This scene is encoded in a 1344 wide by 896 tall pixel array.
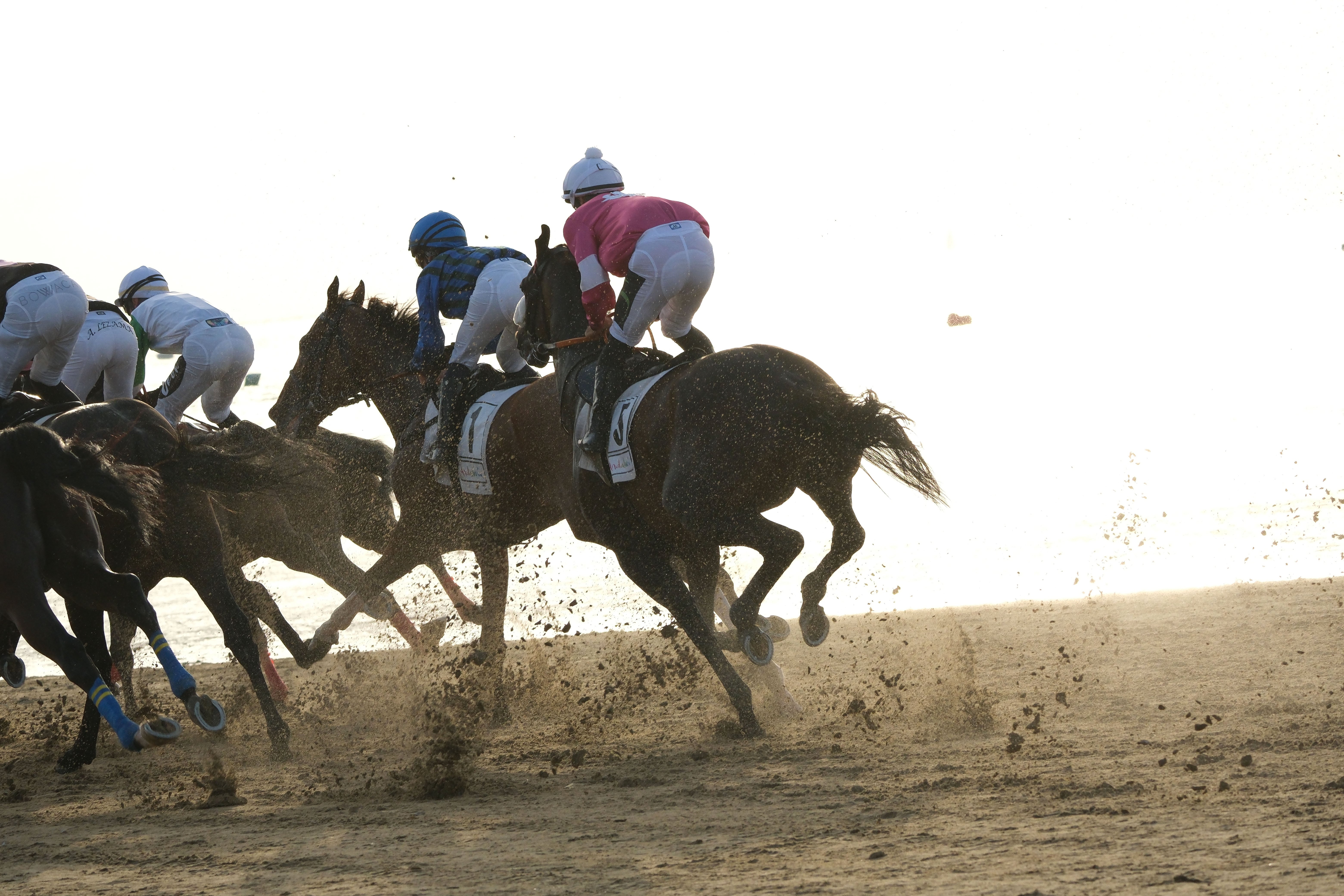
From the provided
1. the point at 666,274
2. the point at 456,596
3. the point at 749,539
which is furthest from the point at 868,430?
the point at 456,596

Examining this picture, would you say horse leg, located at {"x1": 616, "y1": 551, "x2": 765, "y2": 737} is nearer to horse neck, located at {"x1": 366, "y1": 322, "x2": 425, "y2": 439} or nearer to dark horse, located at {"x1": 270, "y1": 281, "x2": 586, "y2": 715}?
dark horse, located at {"x1": 270, "y1": 281, "x2": 586, "y2": 715}

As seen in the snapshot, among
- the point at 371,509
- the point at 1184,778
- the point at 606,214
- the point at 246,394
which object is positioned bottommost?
the point at 1184,778

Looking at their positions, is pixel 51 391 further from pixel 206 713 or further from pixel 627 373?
pixel 627 373

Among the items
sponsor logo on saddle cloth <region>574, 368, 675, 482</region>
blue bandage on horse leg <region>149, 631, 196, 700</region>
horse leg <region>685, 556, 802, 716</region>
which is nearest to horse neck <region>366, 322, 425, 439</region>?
sponsor logo on saddle cloth <region>574, 368, 675, 482</region>

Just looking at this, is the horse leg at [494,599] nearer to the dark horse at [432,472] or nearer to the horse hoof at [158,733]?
the dark horse at [432,472]

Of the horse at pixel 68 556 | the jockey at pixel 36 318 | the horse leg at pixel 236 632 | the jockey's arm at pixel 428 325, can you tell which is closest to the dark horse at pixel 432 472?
the jockey's arm at pixel 428 325

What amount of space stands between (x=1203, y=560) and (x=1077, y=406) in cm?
1473

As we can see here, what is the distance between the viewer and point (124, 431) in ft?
20.6

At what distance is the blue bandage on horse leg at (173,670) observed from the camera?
216 inches

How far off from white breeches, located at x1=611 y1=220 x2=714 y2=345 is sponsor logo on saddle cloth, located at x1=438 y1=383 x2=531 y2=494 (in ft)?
3.48

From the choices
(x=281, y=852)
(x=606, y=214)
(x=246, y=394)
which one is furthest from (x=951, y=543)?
(x=246, y=394)

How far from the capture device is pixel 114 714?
205 inches

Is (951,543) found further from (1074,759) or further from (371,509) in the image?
(1074,759)

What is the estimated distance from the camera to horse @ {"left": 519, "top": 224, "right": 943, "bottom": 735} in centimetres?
562
